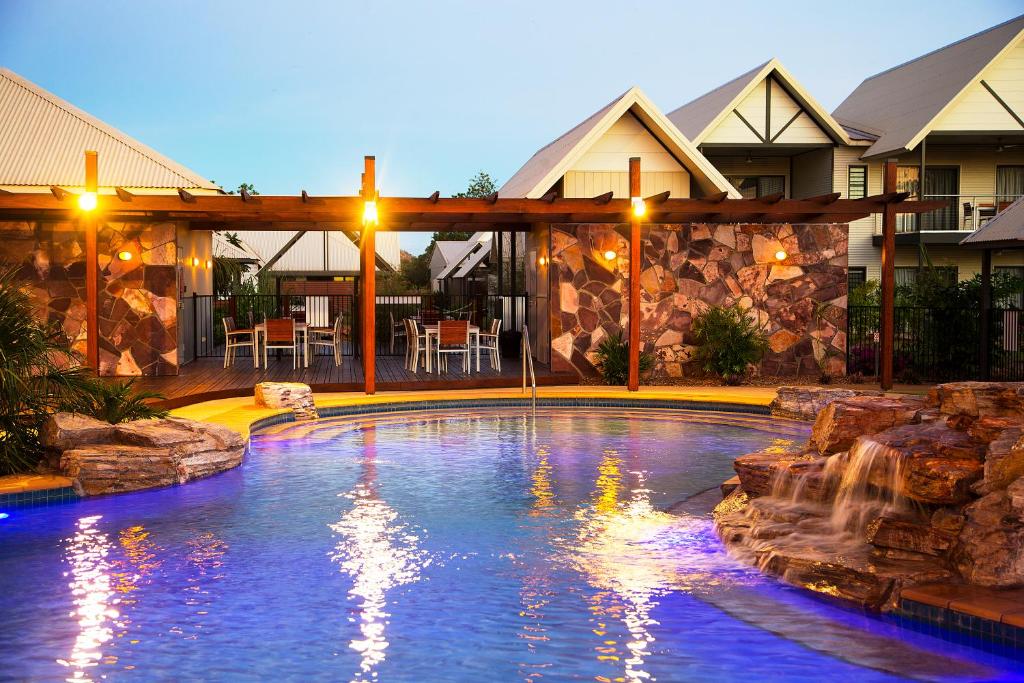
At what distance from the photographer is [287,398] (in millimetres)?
13578

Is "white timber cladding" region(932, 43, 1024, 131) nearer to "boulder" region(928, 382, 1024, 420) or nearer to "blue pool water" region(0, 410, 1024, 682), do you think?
"blue pool water" region(0, 410, 1024, 682)

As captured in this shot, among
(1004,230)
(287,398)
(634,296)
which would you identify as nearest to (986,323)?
(1004,230)

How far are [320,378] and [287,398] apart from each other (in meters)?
3.16

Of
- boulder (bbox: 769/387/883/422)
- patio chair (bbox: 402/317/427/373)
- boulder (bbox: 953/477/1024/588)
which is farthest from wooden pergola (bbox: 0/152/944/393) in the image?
boulder (bbox: 953/477/1024/588)

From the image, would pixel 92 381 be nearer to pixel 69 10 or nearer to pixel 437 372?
pixel 437 372

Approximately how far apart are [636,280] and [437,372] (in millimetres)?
4009

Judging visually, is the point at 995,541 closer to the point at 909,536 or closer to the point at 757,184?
the point at 909,536

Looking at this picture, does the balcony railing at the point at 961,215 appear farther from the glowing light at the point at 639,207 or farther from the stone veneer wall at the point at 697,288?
the glowing light at the point at 639,207

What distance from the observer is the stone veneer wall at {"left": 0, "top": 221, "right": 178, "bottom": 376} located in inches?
654

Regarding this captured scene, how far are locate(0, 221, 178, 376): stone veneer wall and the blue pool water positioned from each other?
293 inches

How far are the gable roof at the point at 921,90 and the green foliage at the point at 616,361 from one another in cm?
1321

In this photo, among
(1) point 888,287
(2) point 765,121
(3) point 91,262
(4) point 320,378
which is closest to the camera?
(3) point 91,262

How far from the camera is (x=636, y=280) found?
15.8 meters

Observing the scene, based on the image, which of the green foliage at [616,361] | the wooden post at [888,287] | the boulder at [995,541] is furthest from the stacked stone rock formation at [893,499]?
the green foliage at [616,361]
